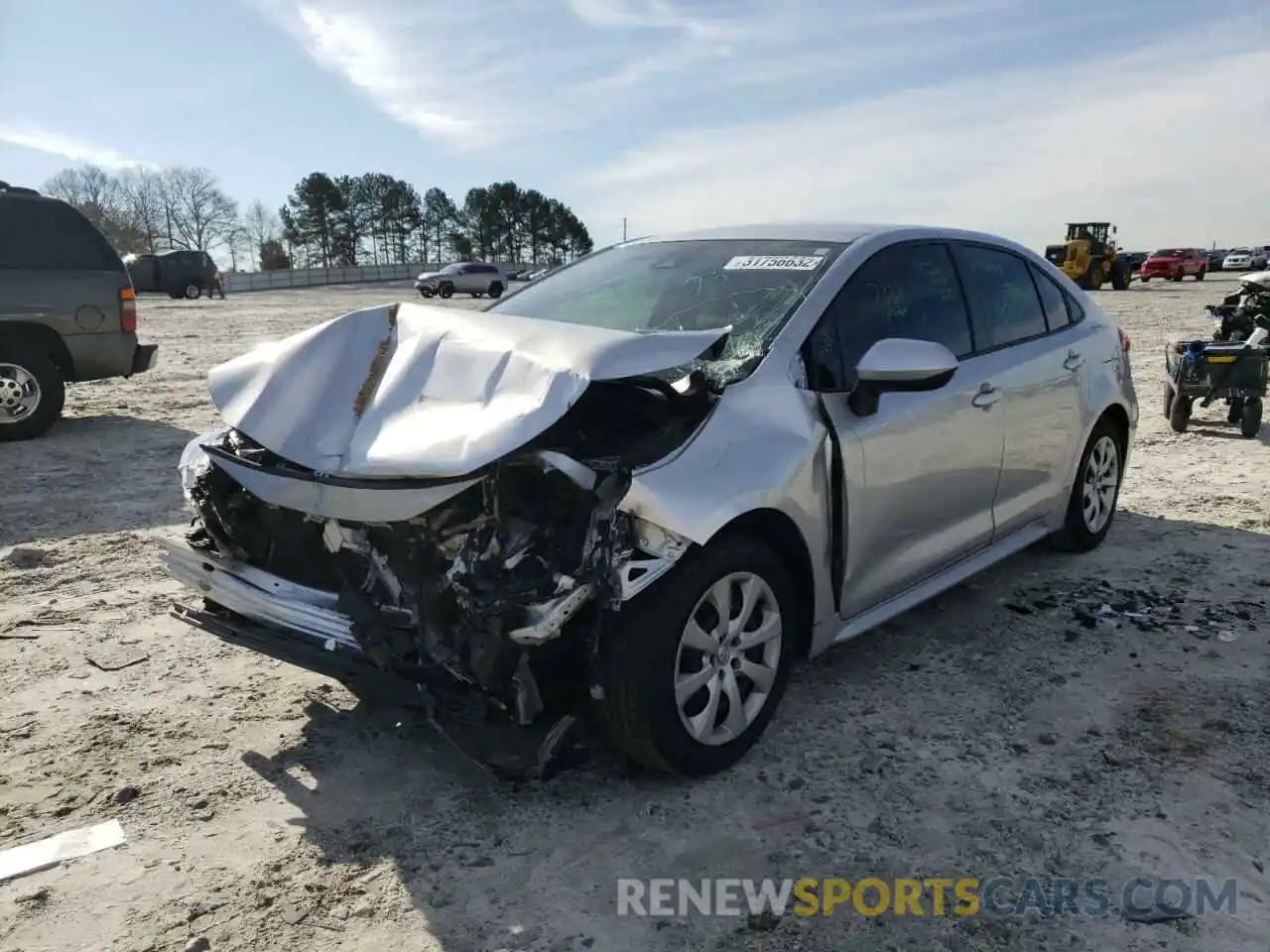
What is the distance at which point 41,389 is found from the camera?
8289 millimetres

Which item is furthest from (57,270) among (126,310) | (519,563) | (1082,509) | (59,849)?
(1082,509)

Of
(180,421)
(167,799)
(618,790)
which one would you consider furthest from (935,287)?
(180,421)

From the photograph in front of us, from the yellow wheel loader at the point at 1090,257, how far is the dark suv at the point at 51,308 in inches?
1333

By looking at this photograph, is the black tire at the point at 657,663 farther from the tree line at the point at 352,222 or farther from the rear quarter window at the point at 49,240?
the tree line at the point at 352,222

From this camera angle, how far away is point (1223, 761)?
321 cm

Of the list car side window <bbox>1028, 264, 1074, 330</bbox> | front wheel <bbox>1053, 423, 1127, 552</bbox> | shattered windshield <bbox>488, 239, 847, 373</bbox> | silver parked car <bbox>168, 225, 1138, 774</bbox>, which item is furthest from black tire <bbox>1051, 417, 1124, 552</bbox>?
shattered windshield <bbox>488, 239, 847, 373</bbox>

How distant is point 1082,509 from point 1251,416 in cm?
413

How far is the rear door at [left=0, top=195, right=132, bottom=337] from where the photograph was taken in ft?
26.8

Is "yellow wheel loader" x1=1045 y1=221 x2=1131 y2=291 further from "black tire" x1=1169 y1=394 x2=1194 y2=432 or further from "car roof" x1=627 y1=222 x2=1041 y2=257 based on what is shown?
"car roof" x1=627 y1=222 x2=1041 y2=257

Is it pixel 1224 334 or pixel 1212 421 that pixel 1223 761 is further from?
pixel 1224 334

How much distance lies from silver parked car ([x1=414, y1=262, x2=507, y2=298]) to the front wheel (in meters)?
37.8

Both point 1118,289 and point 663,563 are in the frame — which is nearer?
point 663,563

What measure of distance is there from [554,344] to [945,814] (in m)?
1.86

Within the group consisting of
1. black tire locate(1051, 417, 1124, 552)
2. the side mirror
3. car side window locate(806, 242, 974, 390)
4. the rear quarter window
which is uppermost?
the rear quarter window
